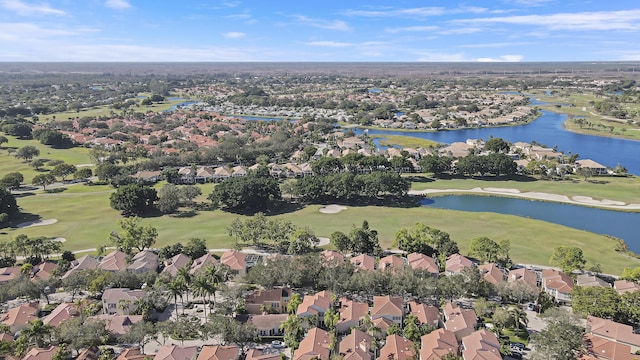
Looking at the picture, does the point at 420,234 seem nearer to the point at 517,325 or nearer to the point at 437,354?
the point at 517,325

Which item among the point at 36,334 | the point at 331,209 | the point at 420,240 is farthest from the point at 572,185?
the point at 36,334

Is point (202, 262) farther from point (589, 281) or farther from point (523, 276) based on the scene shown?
point (589, 281)

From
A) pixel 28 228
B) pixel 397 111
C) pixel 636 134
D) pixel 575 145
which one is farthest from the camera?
pixel 397 111

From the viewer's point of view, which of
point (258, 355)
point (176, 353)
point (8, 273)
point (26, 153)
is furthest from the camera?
point (26, 153)

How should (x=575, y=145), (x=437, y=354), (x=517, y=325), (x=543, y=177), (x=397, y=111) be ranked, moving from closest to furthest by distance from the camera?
(x=437, y=354), (x=517, y=325), (x=543, y=177), (x=575, y=145), (x=397, y=111)

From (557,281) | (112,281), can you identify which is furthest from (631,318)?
(112,281)

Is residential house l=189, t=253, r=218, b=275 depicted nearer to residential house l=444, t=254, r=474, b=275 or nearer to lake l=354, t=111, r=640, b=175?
residential house l=444, t=254, r=474, b=275

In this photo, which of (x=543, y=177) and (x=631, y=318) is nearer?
(x=631, y=318)

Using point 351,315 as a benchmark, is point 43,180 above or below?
above
